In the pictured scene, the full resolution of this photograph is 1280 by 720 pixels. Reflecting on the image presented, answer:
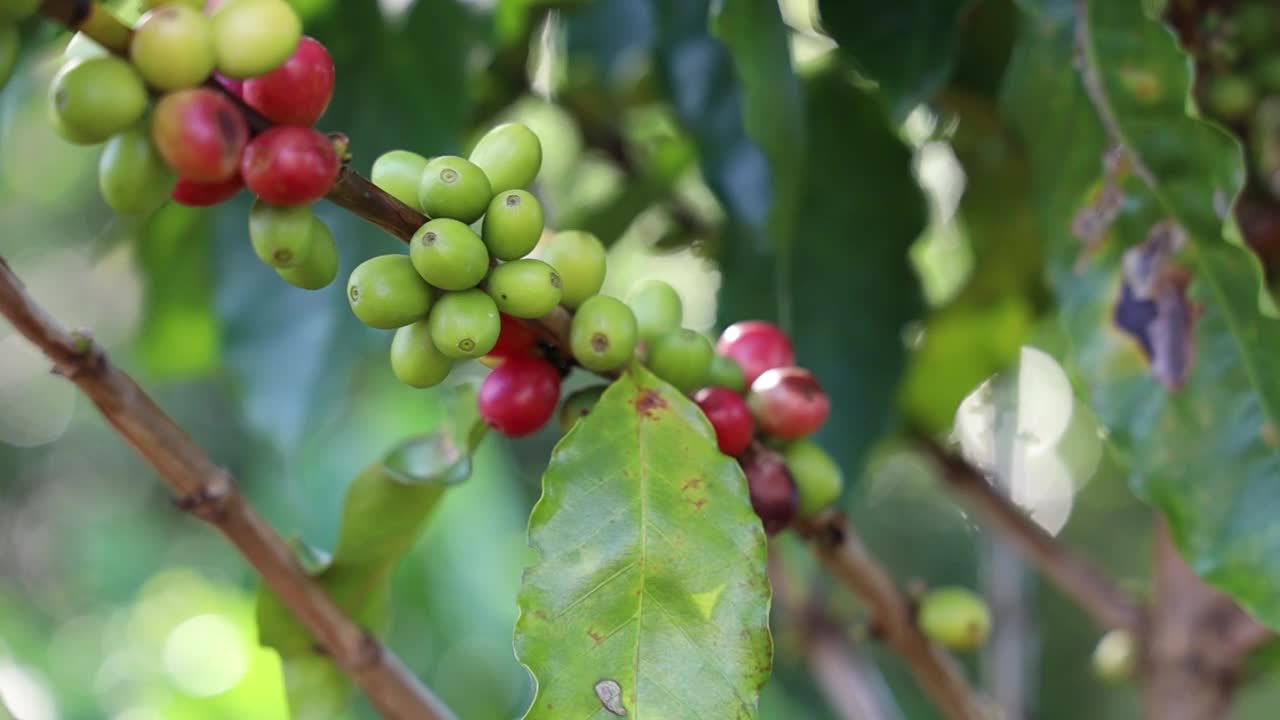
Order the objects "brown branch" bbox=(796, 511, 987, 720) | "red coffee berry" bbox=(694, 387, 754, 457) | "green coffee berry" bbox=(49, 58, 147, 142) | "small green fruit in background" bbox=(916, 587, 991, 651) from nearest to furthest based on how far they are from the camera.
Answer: "green coffee berry" bbox=(49, 58, 147, 142) → "red coffee berry" bbox=(694, 387, 754, 457) → "brown branch" bbox=(796, 511, 987, 720) → "small green fruit in background" bbox=(916, 587, 991, 651)

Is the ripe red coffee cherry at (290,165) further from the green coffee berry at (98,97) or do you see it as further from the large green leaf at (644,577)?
the large green leaf at (644,577)

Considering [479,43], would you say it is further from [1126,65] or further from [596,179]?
[596,179]

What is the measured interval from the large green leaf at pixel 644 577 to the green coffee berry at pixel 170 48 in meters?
0.25

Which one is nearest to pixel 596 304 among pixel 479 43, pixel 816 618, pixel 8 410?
pixel 479 43

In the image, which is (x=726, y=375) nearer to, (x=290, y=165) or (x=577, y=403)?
(x=577, y=403)

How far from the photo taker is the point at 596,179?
1906mm

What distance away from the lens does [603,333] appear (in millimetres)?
588

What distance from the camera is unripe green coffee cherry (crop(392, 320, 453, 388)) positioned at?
563 millimetres

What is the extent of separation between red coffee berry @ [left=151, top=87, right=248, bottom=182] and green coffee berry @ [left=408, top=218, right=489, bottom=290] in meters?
0.09

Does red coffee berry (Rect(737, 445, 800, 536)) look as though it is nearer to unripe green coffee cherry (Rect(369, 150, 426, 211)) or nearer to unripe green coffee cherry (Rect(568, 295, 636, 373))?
unripe green coffee cherry (Rect(568, 295, 636, 373))

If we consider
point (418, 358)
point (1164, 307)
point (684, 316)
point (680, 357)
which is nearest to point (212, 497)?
point (418, 358)

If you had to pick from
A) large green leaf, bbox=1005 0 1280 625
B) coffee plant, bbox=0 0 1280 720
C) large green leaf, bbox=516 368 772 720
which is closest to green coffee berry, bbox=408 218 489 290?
coffee plant, bbox=0 0 1280 720

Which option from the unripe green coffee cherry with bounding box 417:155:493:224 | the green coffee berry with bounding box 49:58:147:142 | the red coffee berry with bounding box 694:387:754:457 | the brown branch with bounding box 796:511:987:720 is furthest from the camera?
the brown branch with bounding box 796:511:987:720

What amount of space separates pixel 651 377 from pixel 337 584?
28cm
